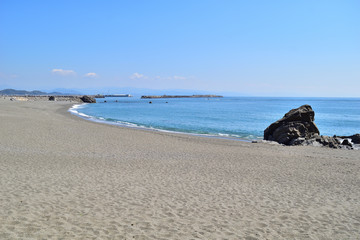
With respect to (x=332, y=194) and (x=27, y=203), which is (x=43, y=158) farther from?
(x=332, y=194)

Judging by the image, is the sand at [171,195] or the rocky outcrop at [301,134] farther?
the rocky outcrop at [301,134]

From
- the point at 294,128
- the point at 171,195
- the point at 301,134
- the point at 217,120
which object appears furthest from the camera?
the point at 217,120

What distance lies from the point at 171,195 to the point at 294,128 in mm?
19194

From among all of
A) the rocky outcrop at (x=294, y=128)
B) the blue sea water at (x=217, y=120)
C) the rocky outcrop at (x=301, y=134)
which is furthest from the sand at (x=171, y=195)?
the blue sea water at (x=217, y=120)

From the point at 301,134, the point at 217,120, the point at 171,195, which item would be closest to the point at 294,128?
the point at 301,134

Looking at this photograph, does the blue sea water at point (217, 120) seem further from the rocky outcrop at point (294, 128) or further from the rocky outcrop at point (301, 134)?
the rocky outcrop at point (301, 134)

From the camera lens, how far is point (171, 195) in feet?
30.1

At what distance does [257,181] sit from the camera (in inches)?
455

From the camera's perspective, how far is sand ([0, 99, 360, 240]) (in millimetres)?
6570

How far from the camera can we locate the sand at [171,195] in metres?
6.57

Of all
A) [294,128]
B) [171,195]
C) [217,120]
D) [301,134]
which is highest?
[294,128]

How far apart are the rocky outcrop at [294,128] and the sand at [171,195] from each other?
7.43 metres

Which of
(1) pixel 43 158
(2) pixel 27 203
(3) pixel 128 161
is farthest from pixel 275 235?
(1) pixel 43 158

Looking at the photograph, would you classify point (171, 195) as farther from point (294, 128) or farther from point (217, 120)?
point (217, 120)
